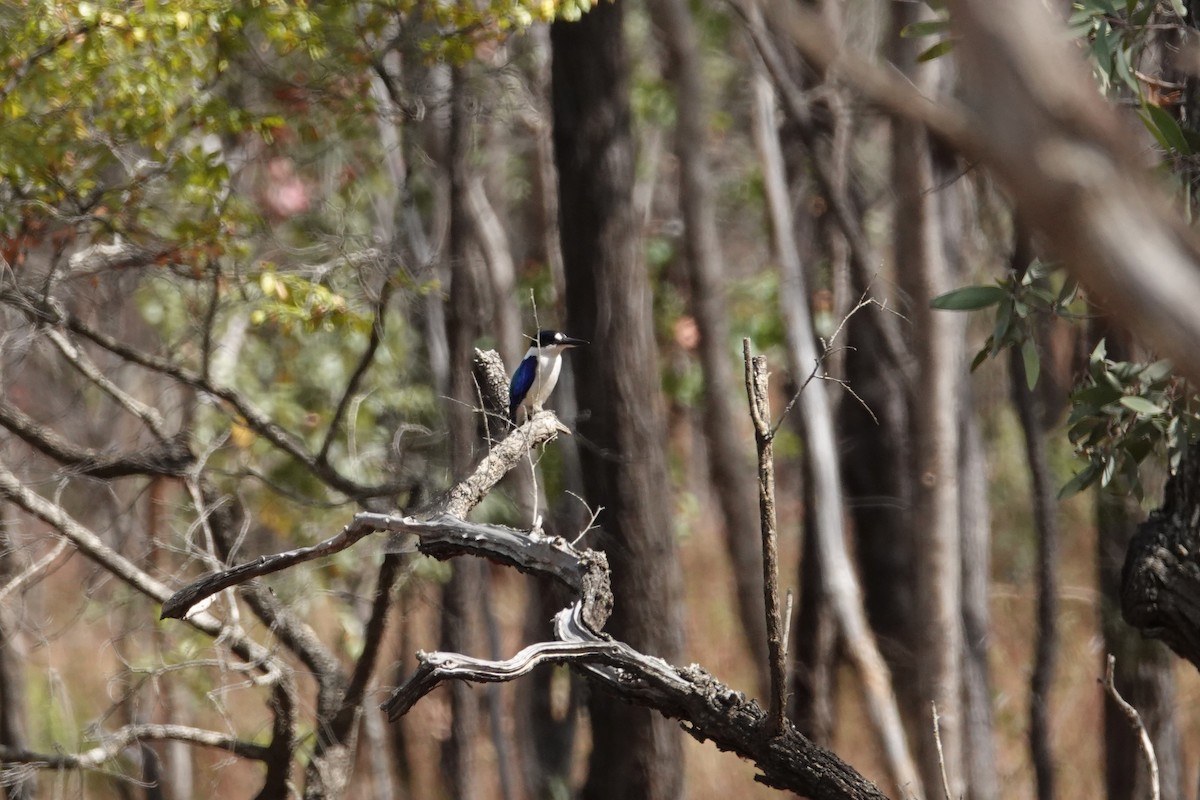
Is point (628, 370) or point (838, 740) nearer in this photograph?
point (628, 370)

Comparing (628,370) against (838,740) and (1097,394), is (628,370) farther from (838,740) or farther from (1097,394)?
(838,740)

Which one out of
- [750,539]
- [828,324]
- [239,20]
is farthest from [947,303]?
[828,324]

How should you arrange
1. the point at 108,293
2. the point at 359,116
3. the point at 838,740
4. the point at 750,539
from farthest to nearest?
the point at 838,740 → the point at 750,539 → the point at 359,116 → the point at 108,293

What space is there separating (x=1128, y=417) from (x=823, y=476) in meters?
6.52

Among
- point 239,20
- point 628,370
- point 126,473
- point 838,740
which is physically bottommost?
point 838,740

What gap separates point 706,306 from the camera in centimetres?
1229

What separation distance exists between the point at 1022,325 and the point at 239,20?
406 cm

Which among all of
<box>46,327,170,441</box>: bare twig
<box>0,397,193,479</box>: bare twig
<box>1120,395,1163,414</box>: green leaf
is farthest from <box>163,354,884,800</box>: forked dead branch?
<box>46,327,170,441</box>: bare twig

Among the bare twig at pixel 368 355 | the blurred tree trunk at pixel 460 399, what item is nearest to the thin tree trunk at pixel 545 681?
the blurred tree trunk at pixel 460 399

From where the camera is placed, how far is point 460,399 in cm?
899

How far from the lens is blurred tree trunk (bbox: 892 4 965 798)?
10.1 metres

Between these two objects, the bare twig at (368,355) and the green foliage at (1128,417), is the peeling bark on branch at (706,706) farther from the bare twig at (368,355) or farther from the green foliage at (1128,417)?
the bare twig at (368,355)

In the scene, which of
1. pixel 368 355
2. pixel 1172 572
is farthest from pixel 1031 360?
pixel 368 355

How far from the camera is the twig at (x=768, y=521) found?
3.52 metres
